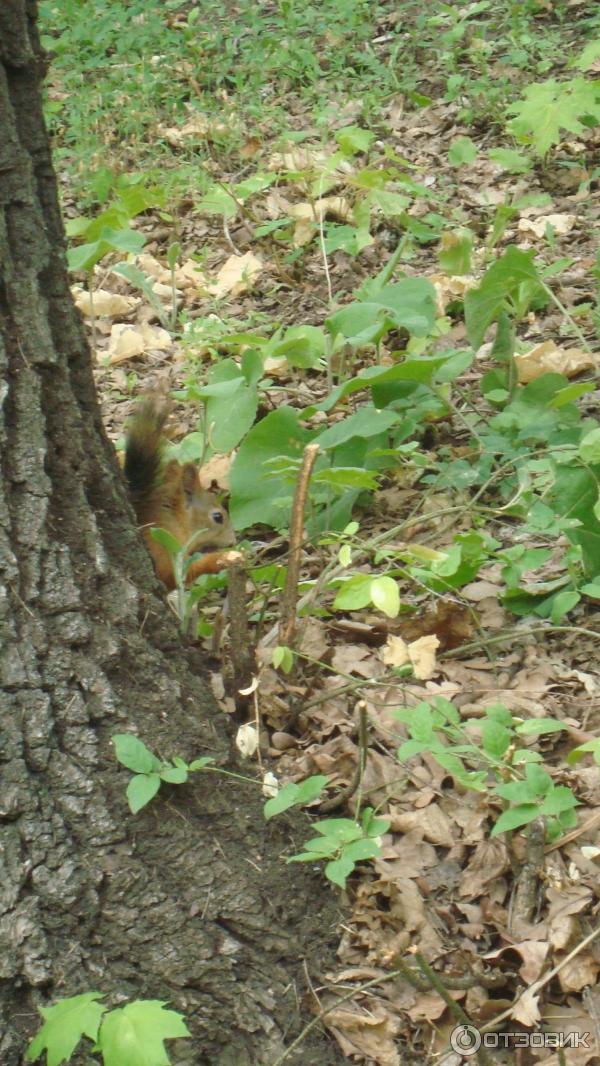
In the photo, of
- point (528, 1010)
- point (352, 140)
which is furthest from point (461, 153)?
point (528, 1010)

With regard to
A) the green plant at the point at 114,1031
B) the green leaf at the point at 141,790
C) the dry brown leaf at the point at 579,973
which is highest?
the green leaf at the point at 141,790

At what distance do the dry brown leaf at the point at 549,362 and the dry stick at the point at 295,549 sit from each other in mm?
1561

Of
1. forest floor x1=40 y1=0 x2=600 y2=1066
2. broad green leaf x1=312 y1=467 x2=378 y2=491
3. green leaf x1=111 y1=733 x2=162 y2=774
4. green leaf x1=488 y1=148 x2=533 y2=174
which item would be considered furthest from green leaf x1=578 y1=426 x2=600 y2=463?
green leaf x1=488 y1=148 x2=533 y2=174

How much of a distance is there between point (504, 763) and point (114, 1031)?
0.83 metres

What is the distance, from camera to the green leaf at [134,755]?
6.92 ft

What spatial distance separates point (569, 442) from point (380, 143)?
10.3 feet

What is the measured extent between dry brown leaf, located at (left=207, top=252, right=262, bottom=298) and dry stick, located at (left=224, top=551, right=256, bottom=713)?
271 cm

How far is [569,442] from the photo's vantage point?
340 centimetres

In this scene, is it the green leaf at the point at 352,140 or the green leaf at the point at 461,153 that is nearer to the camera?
the green leaf at the point at 352,140

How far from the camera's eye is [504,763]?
2176 millimetres

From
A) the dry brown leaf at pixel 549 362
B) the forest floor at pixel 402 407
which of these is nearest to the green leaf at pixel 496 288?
the forest floor at pixel 402 407

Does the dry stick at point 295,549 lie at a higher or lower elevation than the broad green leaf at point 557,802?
higher

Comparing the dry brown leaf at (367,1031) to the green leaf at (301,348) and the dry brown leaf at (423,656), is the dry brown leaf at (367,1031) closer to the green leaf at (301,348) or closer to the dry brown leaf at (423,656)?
the dry brown leaf at (423,656)

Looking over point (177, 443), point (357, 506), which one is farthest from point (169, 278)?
point (357, 506)
